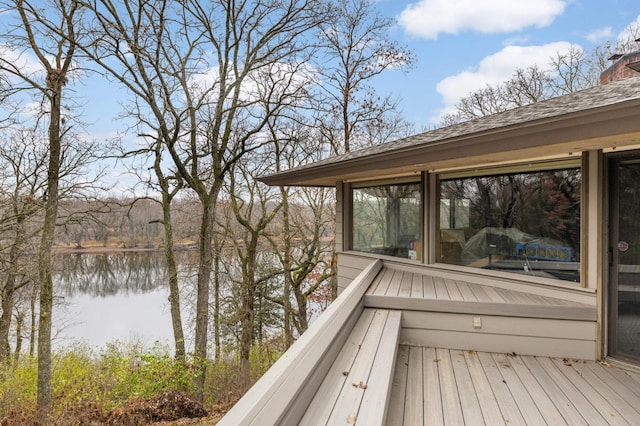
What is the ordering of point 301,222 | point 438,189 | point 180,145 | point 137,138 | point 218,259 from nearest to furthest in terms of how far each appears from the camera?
point 438,189 < point 137,138 < point 180,145 < point 218,259 < point 301,222

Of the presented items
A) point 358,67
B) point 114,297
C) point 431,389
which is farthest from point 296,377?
point 114,297

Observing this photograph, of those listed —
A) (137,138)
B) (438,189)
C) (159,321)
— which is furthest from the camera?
(159,321)

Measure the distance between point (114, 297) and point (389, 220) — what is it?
1565cm

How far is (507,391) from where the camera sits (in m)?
2.55

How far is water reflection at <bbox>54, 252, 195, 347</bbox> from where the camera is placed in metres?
12.9

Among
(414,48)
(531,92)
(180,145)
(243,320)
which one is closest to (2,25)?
(180,145)

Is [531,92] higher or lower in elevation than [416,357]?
higher

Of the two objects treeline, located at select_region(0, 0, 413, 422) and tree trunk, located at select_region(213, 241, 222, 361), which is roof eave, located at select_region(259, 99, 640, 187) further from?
tree trunk, located at select_region(213, 241, 222, 361)

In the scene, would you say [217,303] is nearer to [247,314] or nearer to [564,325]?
[247,314]

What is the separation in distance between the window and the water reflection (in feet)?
27.5

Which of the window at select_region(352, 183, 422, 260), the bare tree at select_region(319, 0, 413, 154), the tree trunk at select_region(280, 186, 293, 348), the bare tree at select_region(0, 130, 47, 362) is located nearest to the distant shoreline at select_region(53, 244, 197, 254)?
the bare tree at select_region(0, 130, 47, 362)

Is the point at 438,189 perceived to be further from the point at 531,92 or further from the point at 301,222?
the point at 531,92

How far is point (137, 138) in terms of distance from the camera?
8.87 meters

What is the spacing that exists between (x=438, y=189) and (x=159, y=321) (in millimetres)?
15072
